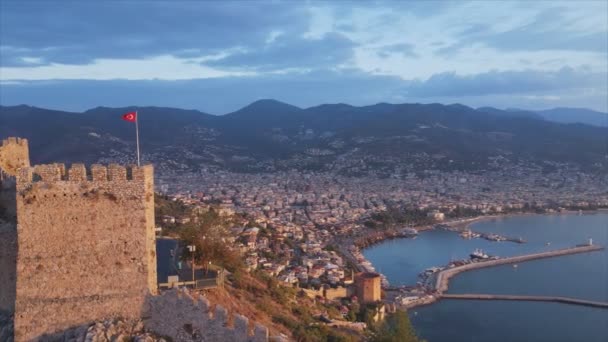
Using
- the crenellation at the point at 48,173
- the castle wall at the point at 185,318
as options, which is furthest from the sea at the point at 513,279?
the crenellation at the point at 48,173

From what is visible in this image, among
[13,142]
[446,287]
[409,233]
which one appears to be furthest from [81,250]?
[409,233]

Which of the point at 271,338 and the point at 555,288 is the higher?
the point at 271,338

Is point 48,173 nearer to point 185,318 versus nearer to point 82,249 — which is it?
point 82,249

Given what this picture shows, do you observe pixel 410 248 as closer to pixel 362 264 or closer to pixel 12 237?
pixel 362 264

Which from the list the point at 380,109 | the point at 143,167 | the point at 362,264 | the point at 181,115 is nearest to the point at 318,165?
the point at 181,115

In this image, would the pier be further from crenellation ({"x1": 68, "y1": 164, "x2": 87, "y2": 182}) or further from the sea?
crenellation ({"x1": 68, "y1": 164, "x2": 87, "y2": 182})

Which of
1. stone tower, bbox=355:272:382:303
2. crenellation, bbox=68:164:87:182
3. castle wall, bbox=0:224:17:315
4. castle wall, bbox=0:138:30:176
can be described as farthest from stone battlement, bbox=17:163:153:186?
stone tower, bbox=355:272:382:303

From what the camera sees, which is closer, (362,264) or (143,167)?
(143,167)
